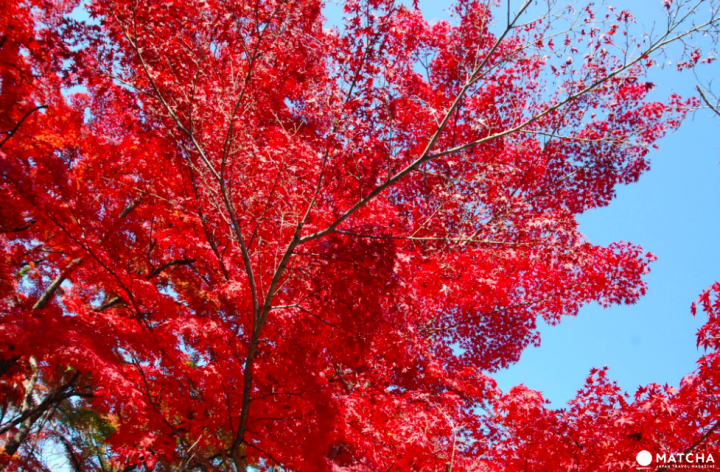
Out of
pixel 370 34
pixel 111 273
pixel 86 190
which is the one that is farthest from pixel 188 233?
pixel 370 34

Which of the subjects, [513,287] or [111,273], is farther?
[513,287]

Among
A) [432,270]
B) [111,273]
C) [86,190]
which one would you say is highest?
[86,190]

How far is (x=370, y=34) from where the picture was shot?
4.88 m

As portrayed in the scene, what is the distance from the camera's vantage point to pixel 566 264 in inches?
185

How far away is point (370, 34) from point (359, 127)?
41.6 inches

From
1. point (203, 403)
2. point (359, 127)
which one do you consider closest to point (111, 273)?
point (203, 403)

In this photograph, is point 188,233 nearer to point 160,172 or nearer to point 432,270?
point 160,172

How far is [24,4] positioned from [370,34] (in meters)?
5.16

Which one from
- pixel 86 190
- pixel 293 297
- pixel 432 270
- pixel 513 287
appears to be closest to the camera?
pixel 293 297

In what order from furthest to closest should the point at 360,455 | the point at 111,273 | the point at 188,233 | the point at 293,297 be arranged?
1. the point at 188,233
2. the point at 360,455
3. the point at 293,297
4. the point at 111,273

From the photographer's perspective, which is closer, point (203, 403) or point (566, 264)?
point (566, 264)

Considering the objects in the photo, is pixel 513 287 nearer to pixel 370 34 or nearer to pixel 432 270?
Answer: pixel 432 270

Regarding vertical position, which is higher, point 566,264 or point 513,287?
point 513,287

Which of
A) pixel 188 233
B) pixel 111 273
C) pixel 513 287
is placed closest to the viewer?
pixel 111 273
